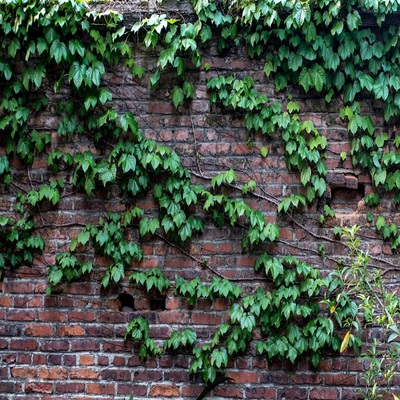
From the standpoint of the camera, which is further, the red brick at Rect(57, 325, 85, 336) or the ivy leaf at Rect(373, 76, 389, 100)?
the red brick at Rect(57, 325, 85, 336)

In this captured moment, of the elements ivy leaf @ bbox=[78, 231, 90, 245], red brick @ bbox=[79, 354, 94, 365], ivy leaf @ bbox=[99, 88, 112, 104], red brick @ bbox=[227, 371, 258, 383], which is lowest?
red brick @ bbox=[227, 371, 258, 383]

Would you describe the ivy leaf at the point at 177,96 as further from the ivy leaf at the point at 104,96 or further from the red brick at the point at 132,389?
the red brick at the point at 132,389

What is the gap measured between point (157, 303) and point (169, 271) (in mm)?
241

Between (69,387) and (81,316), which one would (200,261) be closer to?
(81,316)

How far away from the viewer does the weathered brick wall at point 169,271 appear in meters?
3.58

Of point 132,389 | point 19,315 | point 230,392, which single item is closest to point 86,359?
point 132,389

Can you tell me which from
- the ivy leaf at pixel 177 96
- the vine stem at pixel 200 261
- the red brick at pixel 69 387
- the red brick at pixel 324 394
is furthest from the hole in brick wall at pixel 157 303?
the ivy leaf at pixel 177 96

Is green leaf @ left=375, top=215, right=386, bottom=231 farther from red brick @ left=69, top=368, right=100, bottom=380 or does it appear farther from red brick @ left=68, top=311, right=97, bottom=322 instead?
red brick @ left=69, top=368, right=100, bottom=380

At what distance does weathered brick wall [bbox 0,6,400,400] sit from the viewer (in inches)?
141

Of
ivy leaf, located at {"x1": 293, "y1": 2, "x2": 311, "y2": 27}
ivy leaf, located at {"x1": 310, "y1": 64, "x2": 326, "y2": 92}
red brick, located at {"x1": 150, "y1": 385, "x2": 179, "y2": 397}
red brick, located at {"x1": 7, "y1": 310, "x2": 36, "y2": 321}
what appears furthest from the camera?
red brick, located at {"x1": 7, "y1": 310, "x2": 36, "y2": 321}

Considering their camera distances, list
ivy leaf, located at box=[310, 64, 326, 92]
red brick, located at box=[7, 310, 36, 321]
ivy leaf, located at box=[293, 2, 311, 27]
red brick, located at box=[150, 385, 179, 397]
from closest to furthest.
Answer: ivy leaf, located at box=[293, 2, 311, 27] < ivy leaf, located at box=[310, 64, 326, 92] < red brick, located at box=[150, 385, 179, 397] < red brick, located at box=[7, 310, 36, 321]

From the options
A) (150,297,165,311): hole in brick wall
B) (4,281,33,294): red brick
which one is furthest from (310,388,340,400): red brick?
(4,281,33,294): red brick

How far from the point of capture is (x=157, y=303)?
Answer: 3705 millimetres

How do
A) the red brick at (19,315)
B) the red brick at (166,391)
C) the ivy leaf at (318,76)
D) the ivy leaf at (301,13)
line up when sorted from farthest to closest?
the red brick at (19,315) < the red brick at (166,391) < the ivy leaf at (318,76) < the ivy leaf at (301,13)
